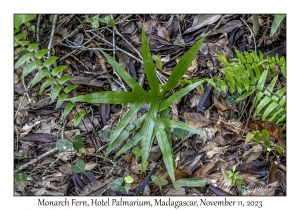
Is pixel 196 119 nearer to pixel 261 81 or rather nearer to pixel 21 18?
pixel 261 81

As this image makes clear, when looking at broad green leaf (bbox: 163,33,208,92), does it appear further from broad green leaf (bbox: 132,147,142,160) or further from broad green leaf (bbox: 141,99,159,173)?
broad green leaf (bbox: 132,147,142,160)

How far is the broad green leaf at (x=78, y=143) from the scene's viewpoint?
2203 mm

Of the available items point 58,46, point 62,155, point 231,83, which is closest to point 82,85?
point 58,46

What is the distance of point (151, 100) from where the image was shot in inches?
78.6

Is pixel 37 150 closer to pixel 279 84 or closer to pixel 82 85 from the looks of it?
pixel 82 85

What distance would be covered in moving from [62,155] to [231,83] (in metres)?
1.24

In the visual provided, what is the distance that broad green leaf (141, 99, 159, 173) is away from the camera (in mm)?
1897

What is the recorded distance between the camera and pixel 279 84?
233cm

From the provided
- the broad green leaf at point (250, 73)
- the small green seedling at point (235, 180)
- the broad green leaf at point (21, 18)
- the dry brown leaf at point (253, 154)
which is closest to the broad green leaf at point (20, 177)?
the broad green leaf at point (21, 18)

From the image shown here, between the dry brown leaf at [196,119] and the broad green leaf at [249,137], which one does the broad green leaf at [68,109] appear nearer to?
the dry brown leaf at [196,119]

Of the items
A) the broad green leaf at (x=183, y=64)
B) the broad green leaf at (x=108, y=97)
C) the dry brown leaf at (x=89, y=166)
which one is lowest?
the dry brown leaf at (x=89, y=166)

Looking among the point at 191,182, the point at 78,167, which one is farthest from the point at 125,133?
the point at 191,182

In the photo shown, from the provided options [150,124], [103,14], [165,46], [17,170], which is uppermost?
[103,14]

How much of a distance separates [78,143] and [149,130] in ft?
1.80
